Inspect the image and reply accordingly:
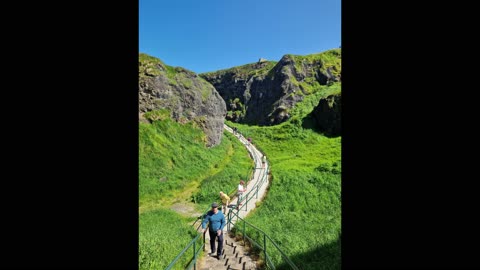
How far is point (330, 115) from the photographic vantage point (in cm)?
4203

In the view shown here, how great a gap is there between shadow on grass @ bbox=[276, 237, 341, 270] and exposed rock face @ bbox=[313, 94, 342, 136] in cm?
3376

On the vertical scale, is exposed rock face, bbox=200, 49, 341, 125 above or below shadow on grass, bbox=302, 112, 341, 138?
above

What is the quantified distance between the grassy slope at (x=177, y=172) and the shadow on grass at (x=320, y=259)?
3.62 m

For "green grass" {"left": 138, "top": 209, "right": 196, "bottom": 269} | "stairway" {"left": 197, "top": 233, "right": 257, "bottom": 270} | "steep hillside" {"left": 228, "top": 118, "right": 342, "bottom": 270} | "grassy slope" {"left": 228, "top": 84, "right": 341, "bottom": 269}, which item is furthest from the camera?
"grassy slope" {"left": 228, "top": 84, "right": 341, "bottom": 269}

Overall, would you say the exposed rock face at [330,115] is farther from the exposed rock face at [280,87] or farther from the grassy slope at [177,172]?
the grassy slope at [177,172]

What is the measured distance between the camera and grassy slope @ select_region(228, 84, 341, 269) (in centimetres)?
907

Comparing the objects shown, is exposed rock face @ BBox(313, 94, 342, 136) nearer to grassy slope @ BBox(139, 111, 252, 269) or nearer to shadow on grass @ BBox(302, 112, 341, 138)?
shadow on grass @ BBox(302, 112, 341, 138)

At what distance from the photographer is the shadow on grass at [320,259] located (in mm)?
7250

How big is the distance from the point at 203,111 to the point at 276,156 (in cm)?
1155

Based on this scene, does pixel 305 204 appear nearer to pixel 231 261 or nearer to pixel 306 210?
pixel 306 210
